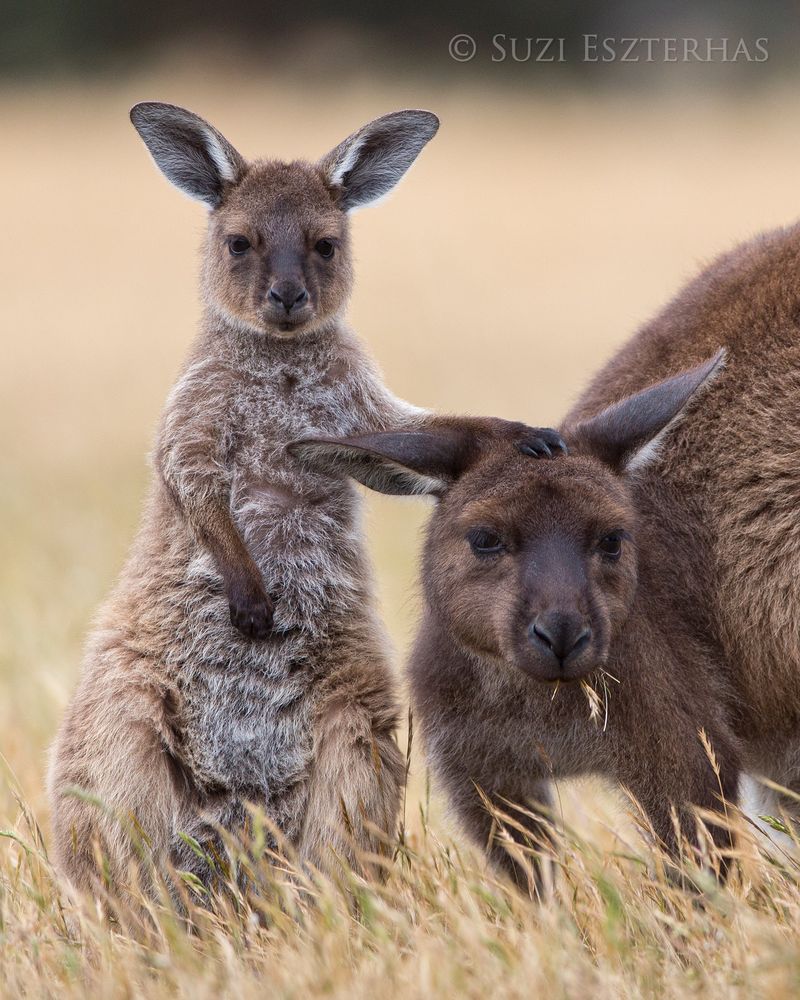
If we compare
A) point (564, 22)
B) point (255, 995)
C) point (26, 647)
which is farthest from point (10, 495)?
point (564, 22)

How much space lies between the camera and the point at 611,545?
390cm

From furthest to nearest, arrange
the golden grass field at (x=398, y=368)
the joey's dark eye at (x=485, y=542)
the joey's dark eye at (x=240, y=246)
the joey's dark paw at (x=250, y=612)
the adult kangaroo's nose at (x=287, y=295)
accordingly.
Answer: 1. the joey's dark eye at (x=240, y=246)
2. the adult kangaroo's nose at (x=287, y=295)
3. the joey's dark paw at (x=250, y=612)
4. the joey's dark eye at (x=485, y=542)
5. the golden grass field at (x=398, y=368)

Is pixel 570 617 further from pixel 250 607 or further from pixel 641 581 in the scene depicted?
pixel 250 607

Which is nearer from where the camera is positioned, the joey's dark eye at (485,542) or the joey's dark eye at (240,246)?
the joey's dark eye at (485,542)

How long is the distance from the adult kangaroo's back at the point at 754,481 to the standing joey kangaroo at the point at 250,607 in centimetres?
57

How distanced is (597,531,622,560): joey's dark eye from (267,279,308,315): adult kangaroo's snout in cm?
124

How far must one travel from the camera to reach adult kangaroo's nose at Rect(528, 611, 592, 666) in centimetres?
362

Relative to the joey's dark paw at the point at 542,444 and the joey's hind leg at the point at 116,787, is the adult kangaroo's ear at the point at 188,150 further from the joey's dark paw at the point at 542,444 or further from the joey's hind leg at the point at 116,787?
the joey's hind leg at the point at 116,787

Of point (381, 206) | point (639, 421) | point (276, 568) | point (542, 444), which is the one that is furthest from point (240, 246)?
point (381, 206)

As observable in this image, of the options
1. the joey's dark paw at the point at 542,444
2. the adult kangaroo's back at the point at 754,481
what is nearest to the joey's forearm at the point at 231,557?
the joey's dark paw at the point at 542,444

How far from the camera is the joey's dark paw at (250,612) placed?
4.11 m

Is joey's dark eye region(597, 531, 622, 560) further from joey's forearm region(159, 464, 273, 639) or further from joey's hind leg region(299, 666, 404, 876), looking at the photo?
joey's forearm region(159, 464, 273, 639)

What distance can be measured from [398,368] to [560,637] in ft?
33.5

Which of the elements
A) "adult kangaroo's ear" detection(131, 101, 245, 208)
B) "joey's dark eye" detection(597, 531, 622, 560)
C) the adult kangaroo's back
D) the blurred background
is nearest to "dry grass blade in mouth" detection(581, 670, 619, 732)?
"joey's dark eye" detection(597, 531, 622, 560)
